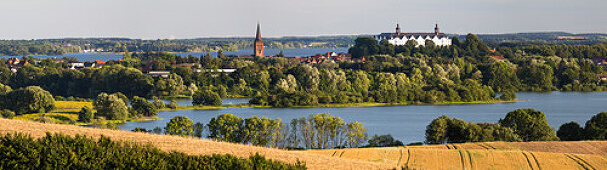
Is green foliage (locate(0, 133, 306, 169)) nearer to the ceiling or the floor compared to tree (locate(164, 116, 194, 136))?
nearer to the ceiling

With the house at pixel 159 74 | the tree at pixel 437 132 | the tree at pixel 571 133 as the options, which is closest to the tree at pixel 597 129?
the tree at pixel 571 133

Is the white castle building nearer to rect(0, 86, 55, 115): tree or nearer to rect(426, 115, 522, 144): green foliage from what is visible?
rect(0, 86, 55, 115): tree

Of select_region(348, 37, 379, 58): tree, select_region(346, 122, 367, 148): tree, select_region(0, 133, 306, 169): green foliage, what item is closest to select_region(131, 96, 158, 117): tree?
select_region(346, 122, 367, 148): tree

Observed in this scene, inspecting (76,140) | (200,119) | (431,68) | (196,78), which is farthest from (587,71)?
(76,140)

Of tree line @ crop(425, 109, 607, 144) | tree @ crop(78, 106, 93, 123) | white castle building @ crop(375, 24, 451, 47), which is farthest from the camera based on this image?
white castle building @ crop(375, 24, 451, 47)

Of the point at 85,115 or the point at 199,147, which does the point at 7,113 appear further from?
the point at 199,147

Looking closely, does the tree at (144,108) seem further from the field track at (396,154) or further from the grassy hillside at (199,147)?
the grassy hillside at (199,147)
